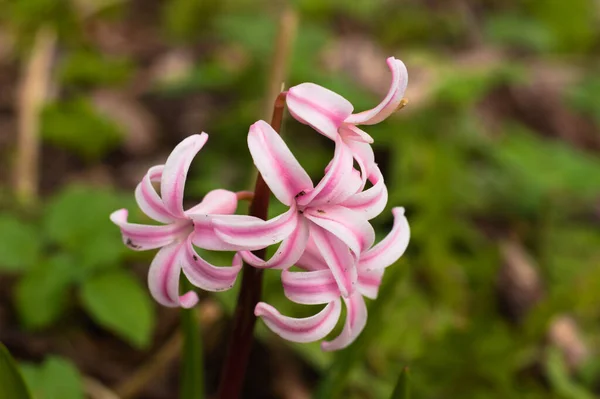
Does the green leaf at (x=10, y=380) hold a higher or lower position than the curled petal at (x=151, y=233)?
lower

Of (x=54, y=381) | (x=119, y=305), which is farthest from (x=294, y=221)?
(x=119, y=305)

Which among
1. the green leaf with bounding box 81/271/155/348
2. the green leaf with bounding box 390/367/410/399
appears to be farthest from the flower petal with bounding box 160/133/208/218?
the green leaf with bounding box 81/271/155/348

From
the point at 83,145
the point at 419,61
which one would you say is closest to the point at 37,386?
the point at 83,145

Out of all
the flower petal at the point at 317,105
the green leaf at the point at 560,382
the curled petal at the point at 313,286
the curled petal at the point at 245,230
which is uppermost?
the flower petal at the point at 317,105

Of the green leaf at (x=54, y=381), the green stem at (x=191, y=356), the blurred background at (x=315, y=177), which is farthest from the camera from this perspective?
the blurred background at (x=315, y=177)

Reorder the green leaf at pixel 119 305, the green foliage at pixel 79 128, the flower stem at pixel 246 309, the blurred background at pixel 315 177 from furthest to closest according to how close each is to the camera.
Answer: the green foliage at pixel 79 128, the blurred background at pixel 315 177, the green leaf at pixel 119 305, the flower stem at pixel 246 309

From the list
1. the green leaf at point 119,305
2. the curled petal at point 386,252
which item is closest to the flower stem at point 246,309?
the curled petal at point 386,252

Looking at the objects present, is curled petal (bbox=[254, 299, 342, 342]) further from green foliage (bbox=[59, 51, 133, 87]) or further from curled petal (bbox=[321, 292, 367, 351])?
green foliage (bbox=[59, 51, 133, 87])

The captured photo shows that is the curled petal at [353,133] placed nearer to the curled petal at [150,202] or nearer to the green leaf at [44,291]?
the curled petal at [150,202]
